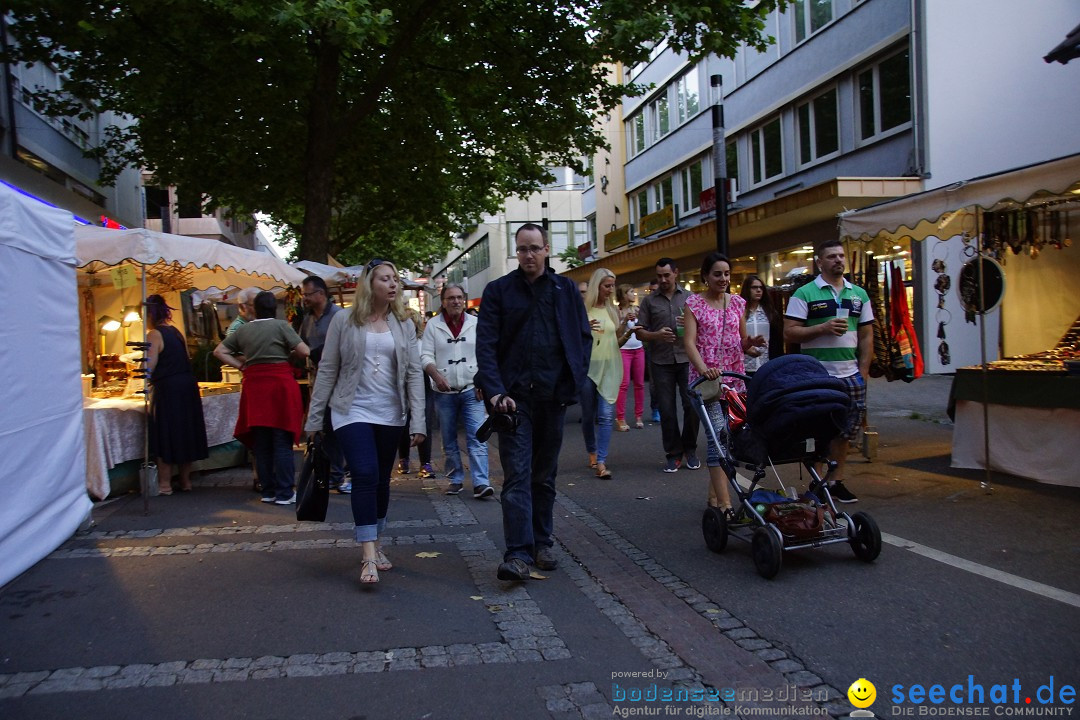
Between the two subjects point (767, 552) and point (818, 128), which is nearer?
point (767, 552)

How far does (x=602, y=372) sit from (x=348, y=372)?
3.93 m

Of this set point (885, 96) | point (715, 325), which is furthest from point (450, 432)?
point (885, 96)

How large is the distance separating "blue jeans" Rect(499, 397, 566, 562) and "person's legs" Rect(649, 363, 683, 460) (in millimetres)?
3334

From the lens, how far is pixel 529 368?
190 inches

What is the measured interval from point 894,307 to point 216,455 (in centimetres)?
728

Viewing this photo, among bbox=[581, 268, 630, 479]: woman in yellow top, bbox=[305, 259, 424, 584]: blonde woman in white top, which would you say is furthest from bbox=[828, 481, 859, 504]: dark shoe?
bbox=[305, 259, 424, 584]: blonde woman in white top

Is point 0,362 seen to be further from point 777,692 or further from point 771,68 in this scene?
point 771,68

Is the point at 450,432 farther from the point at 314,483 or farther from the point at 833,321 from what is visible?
the point at 833,321

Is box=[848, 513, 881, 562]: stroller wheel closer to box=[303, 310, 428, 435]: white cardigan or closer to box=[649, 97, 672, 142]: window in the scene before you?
box=[303, 310, 428, 435]: white cardigan

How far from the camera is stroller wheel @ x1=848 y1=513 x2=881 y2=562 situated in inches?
186

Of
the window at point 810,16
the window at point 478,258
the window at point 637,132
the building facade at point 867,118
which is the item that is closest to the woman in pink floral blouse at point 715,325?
the building facade at point 867,118

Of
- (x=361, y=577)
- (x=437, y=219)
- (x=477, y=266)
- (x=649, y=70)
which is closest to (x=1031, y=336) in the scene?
(x=361, y=577)

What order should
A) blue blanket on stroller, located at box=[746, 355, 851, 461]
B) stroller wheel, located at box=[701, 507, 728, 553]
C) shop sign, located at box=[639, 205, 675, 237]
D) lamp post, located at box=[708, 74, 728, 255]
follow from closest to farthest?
blue blanket on stroller, located at box=[746, 355, 851, 461] → stroller wheel, located at box=[701, 507, 728, 553] → lamp post, located at box=[708, 74, 728, 255] → shop sign, located at box=[639, 205, 675, 237]

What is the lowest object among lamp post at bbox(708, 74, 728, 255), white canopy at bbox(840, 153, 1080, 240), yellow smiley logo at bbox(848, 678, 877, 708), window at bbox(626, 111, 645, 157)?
yellow smiley logo at bbox(848, 678, 877, 708)
